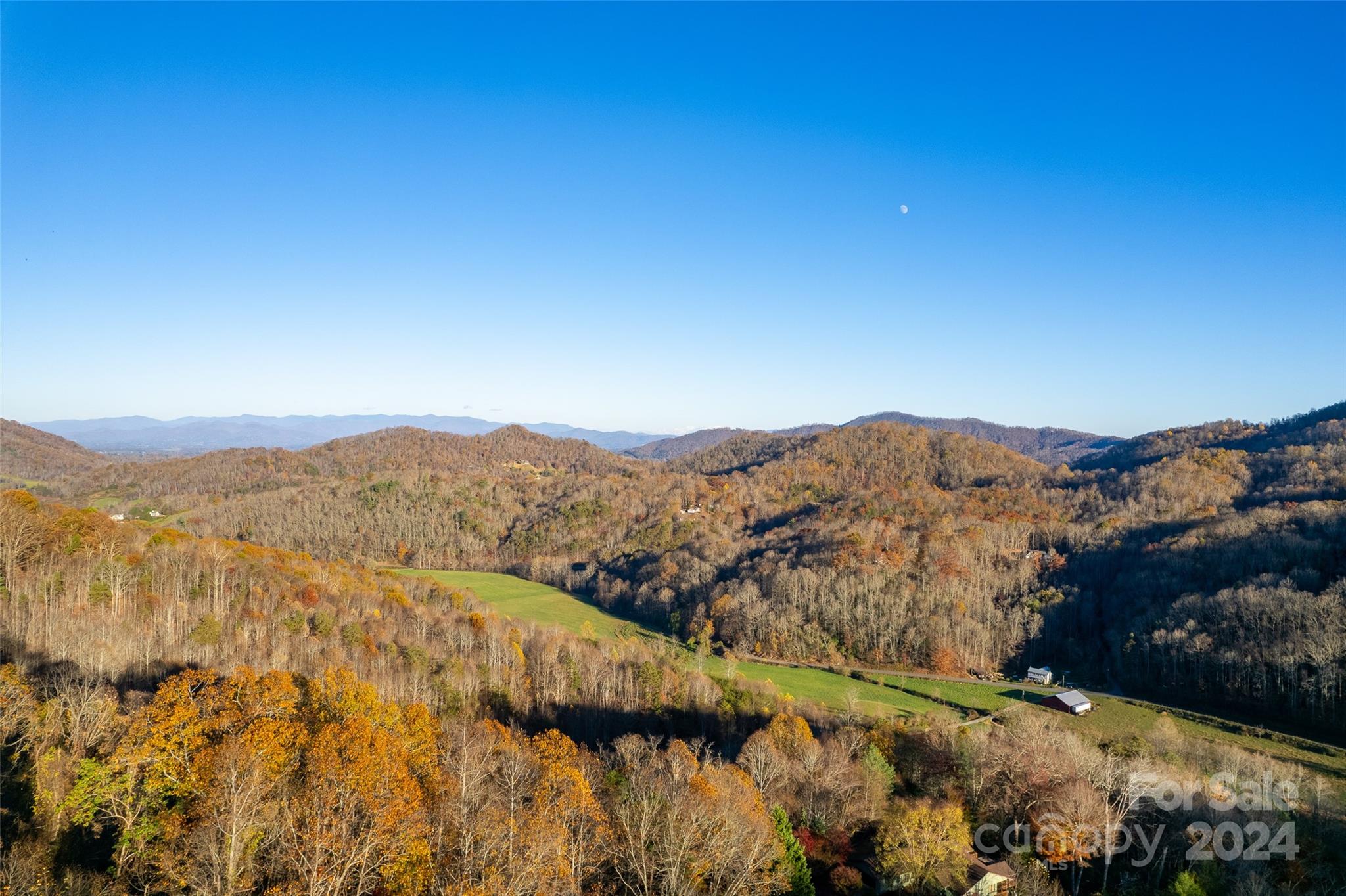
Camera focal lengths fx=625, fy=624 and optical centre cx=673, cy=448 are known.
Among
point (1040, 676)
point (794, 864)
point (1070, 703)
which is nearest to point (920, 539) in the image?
point (1040, 676)

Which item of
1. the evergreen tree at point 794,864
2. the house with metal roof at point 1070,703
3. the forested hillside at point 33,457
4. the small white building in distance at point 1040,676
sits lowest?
the small white building in distance at point 1040,676

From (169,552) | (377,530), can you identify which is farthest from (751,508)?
(169,552)

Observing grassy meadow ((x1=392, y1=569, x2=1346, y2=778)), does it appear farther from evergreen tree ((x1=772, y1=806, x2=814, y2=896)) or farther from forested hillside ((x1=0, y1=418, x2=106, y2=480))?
forested hillside ((x1=0, y1=418, x2=106, y2=480))

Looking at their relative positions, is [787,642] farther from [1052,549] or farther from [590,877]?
[590,877]

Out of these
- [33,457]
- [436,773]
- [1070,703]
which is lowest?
[1070,703]

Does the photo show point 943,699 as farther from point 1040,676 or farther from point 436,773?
point 436,773

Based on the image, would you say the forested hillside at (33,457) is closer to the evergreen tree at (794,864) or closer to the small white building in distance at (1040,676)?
the evergreen tree at (794,864)

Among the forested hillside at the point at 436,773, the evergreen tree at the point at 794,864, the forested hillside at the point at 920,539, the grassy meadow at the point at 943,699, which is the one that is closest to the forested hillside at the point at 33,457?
the forested hillside at the point at 920,539
